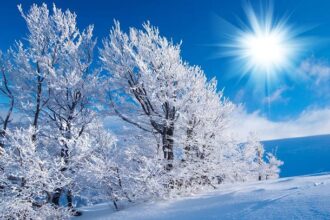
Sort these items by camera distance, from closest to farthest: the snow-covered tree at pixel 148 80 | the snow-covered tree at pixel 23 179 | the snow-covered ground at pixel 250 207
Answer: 1. the snow-covered ground at pixel 250 207
2. the snow-covered tree at pixel 23 179
3. the snow-covered tree at pixel 148 80

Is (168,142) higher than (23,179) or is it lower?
higher

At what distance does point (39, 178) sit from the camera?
7.79m

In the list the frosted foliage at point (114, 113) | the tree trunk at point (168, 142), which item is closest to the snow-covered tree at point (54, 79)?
the frosted foliage at point (114, 113)

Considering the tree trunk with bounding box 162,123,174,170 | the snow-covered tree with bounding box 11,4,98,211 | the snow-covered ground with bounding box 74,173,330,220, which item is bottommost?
the snow-covered ground with bounding box 74,173,330,220

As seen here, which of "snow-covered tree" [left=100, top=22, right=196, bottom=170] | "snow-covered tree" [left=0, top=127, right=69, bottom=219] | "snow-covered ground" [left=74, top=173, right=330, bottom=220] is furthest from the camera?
"snow-covered tree" [left=100, top=22, right=196, bottom=170]

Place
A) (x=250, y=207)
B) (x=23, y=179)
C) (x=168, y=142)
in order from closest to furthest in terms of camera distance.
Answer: (x=250, y=207)
(x=23, y=179)
(x=168, y=142)

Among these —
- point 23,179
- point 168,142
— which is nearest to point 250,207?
point 168,142

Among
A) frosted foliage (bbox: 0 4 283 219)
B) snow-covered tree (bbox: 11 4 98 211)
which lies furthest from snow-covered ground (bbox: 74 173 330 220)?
snow-covered tree (bbox: 11 4 98 211)

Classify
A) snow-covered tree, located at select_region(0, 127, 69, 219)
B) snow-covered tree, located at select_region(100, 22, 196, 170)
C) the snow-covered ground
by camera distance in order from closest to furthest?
the snow-covered ground
snow-covered tree, located at select_region(0, 127, 69, 219)
snow-covered tree, located at select_region(100, 22, 196, 170)

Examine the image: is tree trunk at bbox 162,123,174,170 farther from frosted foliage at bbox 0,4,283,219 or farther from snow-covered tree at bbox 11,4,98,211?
snow-covered tree at bbox 11,4,98,211

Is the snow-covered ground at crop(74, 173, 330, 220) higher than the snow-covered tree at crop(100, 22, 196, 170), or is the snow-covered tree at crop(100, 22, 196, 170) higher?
the snow-covered tree at crop(100, 22, 196, 170)

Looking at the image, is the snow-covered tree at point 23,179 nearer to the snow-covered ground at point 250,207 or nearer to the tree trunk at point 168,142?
the snow-covered ground at point 250,207

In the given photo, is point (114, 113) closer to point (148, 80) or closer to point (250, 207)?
point (148, 80)

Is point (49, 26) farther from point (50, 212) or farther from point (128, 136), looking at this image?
point (50, 212)
